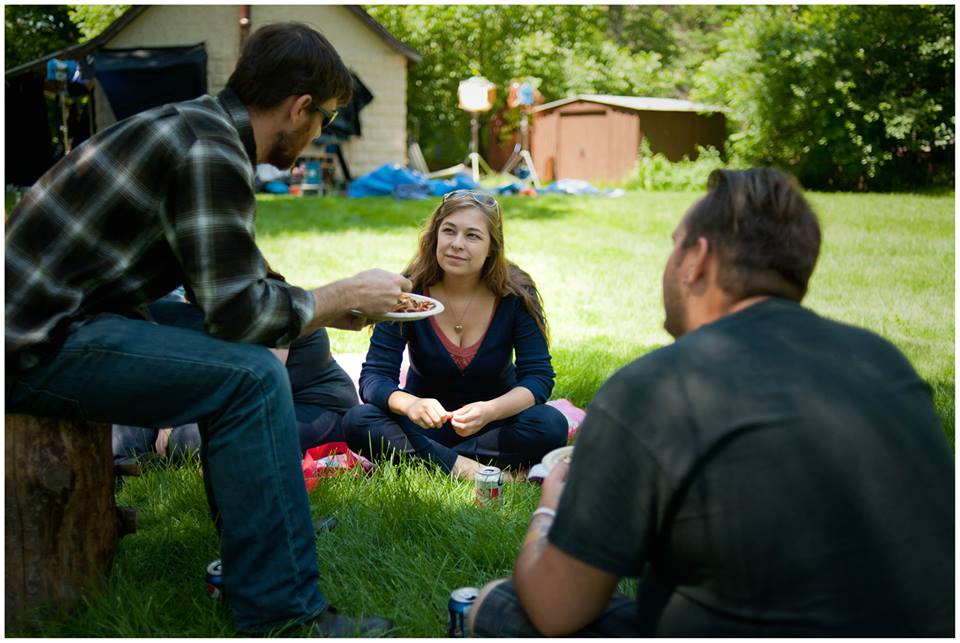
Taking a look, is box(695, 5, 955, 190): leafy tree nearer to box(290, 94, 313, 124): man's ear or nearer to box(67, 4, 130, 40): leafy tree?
box(67, 4, 130, 40): leafy tree

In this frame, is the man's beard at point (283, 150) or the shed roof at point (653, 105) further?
the shed roof at point (653, 105)

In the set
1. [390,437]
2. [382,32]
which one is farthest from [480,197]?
[382,32]

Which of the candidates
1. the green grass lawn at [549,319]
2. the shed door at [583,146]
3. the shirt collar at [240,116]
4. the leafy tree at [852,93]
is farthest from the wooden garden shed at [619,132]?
the shirt collar at [240,116]

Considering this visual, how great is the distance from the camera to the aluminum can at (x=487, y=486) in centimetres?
326

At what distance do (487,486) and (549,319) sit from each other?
3.79 metres

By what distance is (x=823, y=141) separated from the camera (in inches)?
696

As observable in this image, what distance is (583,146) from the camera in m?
22.1

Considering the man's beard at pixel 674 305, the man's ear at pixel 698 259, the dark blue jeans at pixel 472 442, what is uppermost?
the man's ear at pixel 698 259

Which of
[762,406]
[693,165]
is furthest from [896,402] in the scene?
[693,165]

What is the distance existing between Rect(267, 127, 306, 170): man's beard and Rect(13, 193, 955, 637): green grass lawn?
1.23 m

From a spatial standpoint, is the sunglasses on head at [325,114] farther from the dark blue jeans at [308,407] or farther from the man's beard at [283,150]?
the dark blue jeans at [308,407]

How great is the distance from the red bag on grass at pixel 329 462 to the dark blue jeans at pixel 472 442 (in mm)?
67

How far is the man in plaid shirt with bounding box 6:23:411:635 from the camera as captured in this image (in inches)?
83.7

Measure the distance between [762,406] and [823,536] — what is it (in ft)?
0.73
